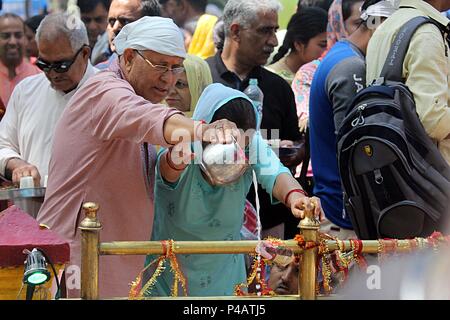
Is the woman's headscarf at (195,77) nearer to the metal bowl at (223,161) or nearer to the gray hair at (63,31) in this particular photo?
the gray hair at (63,31)

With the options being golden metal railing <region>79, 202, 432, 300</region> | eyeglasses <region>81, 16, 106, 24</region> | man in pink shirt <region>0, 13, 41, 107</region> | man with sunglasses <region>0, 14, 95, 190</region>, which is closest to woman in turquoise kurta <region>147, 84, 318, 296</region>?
golden metal railing <region>79, 202, 432, 300</region>

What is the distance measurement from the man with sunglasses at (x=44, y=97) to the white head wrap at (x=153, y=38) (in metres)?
1.04

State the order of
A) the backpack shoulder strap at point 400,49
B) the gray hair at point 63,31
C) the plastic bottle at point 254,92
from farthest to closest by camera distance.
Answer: the plastic bottle at point 254,92 → the gray hair at point 63,31 → the backpack shoulder strap at point 400,49

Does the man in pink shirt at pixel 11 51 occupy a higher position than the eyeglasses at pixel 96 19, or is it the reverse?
the eyeglasses at pixel 96 19

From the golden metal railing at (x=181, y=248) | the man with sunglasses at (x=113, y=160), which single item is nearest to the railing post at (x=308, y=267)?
the golden metal railing at (x=181, y=248)

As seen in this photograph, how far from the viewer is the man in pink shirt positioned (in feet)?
18.9

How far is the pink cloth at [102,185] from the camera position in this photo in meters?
2.98

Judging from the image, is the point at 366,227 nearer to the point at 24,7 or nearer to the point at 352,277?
the point at 352,277

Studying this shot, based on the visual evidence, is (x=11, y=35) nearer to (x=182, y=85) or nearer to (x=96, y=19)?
(x=96, y=19)

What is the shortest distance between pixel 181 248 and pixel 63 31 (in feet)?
6.50

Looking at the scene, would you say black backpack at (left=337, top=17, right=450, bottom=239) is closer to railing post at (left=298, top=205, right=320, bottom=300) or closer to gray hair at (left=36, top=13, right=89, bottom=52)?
railing post at (left=298, top=205, right=320, bottom=300)

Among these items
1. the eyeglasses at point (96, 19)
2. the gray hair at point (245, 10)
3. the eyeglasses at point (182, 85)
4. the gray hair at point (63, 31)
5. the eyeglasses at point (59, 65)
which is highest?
the eyeglasses at point (96, 19)

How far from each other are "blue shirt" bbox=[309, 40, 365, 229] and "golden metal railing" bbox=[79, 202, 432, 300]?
1.37 meters

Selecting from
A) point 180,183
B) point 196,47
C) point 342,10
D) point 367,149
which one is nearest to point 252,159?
point 180,183
